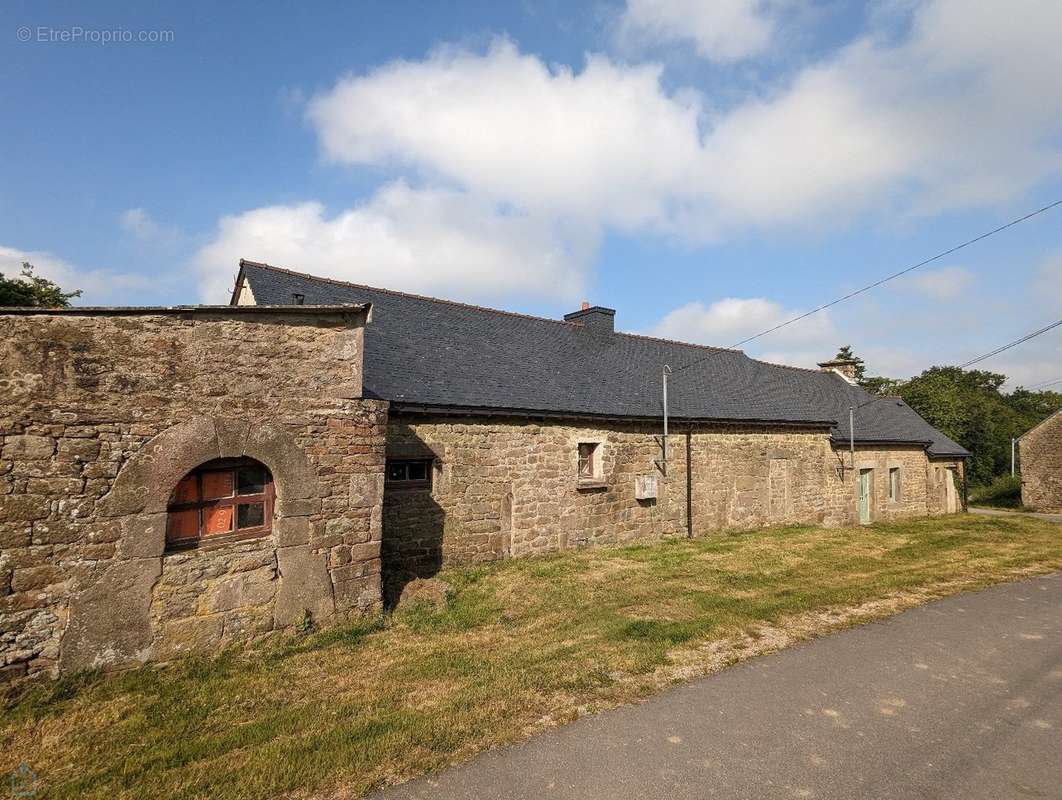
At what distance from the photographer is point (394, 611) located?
7.50m

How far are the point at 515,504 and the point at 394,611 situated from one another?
3923 millimetres

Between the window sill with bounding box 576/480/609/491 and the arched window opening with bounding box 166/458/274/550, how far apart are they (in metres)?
6.95

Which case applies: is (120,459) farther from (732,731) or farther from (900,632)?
(900,632)

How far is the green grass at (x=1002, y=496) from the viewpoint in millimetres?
29078

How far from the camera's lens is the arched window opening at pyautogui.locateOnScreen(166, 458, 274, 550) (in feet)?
20.0

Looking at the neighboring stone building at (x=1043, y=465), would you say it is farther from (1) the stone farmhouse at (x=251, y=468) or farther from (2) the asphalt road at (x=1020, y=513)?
(1) the stone farmhouse at (x=251, y=468)

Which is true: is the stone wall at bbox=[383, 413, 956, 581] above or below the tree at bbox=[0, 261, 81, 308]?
below

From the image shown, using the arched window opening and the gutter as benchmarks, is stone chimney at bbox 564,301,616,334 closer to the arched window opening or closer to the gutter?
the gutter

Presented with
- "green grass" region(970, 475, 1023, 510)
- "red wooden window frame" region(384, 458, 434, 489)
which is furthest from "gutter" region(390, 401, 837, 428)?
"green grass" region(970, 475, 1023, 510)

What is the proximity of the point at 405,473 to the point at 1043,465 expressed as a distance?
1255 inches

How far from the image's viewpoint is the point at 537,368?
13.1m

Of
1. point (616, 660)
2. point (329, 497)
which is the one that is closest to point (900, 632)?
point (616, 660)

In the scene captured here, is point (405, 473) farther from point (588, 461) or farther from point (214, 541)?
point (588, 461)

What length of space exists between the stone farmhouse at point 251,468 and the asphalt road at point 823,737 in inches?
147
